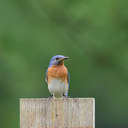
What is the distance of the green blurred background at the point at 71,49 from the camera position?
415 inches

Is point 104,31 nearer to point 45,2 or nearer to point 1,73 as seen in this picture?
point 45,2

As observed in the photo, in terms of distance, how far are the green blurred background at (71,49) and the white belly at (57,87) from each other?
310 cm

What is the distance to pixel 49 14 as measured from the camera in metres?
11.2

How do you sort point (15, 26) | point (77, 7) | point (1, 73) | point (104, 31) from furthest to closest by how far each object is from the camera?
point (1, 73) → point (15, 26) → point (104, 31) → point (77, 7)

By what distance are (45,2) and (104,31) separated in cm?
144

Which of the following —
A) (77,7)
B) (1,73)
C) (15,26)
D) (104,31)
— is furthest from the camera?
(1,73)

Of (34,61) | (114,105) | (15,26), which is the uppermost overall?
(15,26)

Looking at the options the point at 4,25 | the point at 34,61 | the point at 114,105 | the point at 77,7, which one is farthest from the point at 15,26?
the point at 114,105

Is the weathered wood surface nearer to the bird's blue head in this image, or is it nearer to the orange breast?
the bird's blue head

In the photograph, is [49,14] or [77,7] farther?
[49,14]

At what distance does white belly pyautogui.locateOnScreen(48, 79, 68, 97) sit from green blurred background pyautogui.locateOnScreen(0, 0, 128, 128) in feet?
10.2

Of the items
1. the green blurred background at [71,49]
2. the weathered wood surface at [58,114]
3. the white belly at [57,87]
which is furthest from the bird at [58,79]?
the weathered wood surface at [58,114]

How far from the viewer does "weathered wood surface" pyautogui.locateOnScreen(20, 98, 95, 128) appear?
3.68m

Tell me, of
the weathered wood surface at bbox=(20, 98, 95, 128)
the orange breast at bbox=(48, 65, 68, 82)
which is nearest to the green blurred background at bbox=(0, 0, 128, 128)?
the orange breast at bbox=(48, 65, 68, 82)
